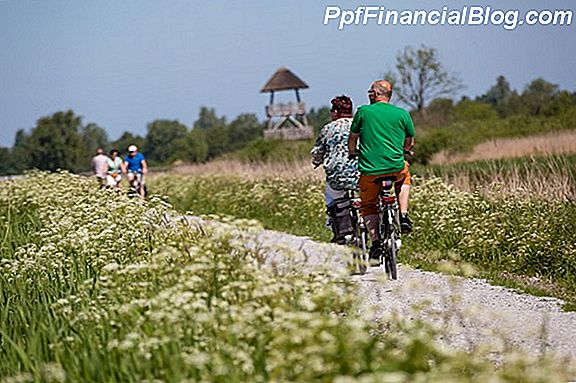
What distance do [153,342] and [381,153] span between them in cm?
550

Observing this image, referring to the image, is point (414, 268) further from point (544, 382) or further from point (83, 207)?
point (544, 382)

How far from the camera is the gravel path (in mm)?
5402

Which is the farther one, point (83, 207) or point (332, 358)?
point (83, 207)

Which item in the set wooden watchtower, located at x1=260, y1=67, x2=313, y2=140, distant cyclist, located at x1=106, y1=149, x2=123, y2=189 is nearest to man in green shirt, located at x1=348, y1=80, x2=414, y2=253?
distant cyclist, located at x1=106, y1=149, x2=123, y2=189

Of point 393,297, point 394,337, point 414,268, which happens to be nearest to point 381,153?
point 393,297

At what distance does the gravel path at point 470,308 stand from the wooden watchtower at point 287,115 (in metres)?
44.0

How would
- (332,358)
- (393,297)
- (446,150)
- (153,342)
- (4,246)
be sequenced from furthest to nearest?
(446,150) < (4,246) < (393,297) < (153,342) < (332,358)

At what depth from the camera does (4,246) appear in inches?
466

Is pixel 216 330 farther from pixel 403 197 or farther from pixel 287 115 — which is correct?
pixel 287 115

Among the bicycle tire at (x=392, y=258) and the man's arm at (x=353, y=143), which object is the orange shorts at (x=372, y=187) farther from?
the bicycle tire at (x=392, y=258)

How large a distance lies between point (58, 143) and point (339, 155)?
82321mm

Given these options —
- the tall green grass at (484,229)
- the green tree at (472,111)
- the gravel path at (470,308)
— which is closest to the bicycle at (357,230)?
the gravel path at (470,308)

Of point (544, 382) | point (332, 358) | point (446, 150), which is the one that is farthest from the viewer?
point (446, 150)

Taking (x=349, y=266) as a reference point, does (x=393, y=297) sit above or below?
below
